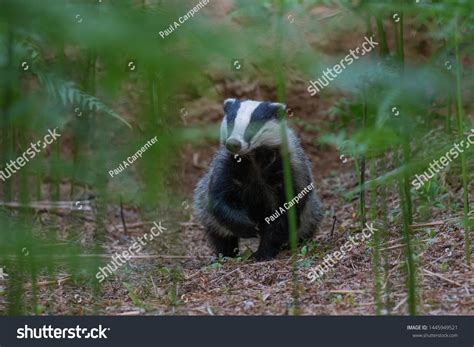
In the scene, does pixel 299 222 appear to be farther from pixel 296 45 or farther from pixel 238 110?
pixel 296 45

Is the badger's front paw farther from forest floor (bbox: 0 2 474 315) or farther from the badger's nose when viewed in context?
the badger's nose

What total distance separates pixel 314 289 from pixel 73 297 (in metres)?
0.90

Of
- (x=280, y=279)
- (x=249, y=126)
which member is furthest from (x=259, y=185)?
(x=280, y=279)

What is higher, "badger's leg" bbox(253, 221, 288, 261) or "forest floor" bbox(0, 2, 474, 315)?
"badger's leg" bbox(253, 221, 288, 261)

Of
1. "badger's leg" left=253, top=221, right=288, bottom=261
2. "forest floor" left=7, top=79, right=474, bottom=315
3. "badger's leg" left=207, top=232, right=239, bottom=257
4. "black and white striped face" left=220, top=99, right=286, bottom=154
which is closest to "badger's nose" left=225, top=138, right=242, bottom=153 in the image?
"black and white striped face" left=220, top=99, right=286, bottom=154

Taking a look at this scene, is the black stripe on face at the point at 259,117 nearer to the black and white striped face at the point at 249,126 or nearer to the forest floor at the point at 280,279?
the black and white striped face at the point at 249,126

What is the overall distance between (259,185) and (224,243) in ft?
1.54

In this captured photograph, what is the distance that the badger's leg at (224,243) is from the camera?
12.7 ft

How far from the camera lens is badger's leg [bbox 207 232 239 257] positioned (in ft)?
12.7

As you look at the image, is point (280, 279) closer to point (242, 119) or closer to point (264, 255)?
point (264, 255)

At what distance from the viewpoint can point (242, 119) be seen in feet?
11.0

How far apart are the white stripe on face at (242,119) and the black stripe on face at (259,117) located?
0.7 inches

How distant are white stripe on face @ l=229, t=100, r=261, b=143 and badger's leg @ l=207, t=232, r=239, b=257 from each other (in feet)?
2.50

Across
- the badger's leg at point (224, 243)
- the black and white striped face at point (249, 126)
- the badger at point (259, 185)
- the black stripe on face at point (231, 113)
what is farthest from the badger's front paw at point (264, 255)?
the black stripe on face at point (231, 113)
